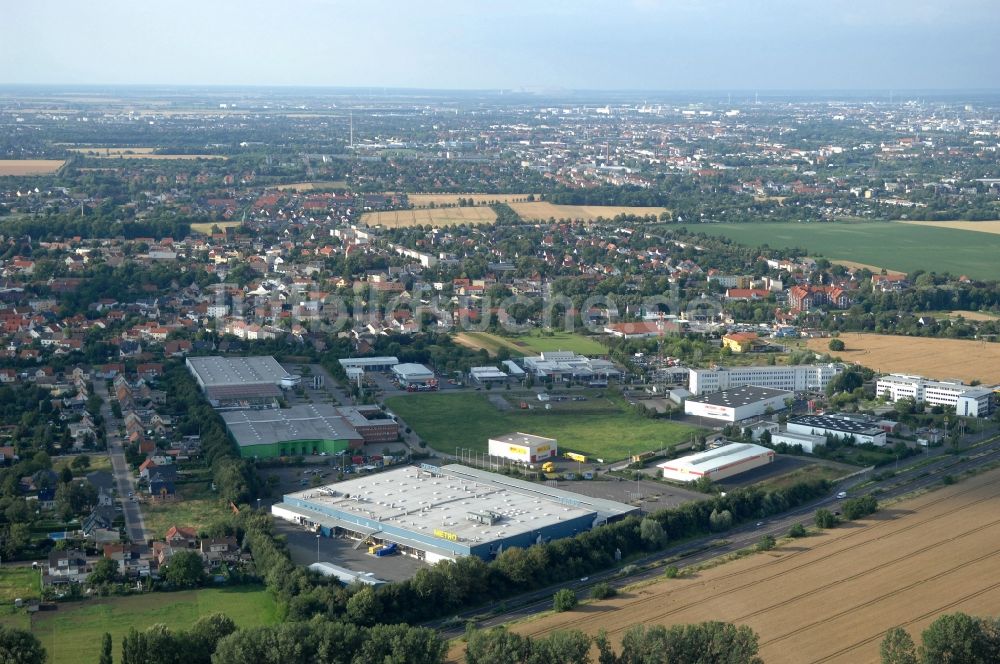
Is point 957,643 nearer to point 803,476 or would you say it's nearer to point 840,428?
point 803,476

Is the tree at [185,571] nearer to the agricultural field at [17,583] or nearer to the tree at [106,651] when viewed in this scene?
the agricultural field at [17,583]

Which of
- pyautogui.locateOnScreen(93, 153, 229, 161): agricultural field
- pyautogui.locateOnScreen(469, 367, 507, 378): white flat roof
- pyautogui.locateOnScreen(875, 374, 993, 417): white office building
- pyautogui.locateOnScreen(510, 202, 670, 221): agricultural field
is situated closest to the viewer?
pyautogui.locateOnScreen(875, 374, 993, 417): white office building

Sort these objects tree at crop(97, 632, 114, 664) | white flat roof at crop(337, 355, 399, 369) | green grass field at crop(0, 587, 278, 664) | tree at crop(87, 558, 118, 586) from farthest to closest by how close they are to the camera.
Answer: white flat roof at crop(337, 355, 399, 369), tree at crop(87, 558, 118, 586), green grass field at crop(0, 587, 278, 664), tree at crop(97, 632, 114, 664)

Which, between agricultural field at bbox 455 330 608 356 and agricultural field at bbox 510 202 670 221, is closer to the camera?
agricultural field at bbox 455 330 608 356

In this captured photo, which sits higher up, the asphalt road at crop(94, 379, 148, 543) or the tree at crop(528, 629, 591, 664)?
the tree at crop(528, 629, 591, 664)

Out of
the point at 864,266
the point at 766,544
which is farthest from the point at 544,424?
the point at 864,266

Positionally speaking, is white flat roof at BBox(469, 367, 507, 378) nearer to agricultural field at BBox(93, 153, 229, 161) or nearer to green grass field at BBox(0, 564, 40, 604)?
green grass field at BBox(0, 564, 40, 604)

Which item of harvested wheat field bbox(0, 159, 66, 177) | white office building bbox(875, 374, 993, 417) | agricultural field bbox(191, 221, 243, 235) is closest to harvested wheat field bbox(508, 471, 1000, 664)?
white office building bbox(875, 374, 993, 417)

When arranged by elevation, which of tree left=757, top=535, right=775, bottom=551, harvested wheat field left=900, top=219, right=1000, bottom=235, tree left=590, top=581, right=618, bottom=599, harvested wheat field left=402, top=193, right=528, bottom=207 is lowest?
harvested wheat field left=402, top=193, right=528, bottom=207
